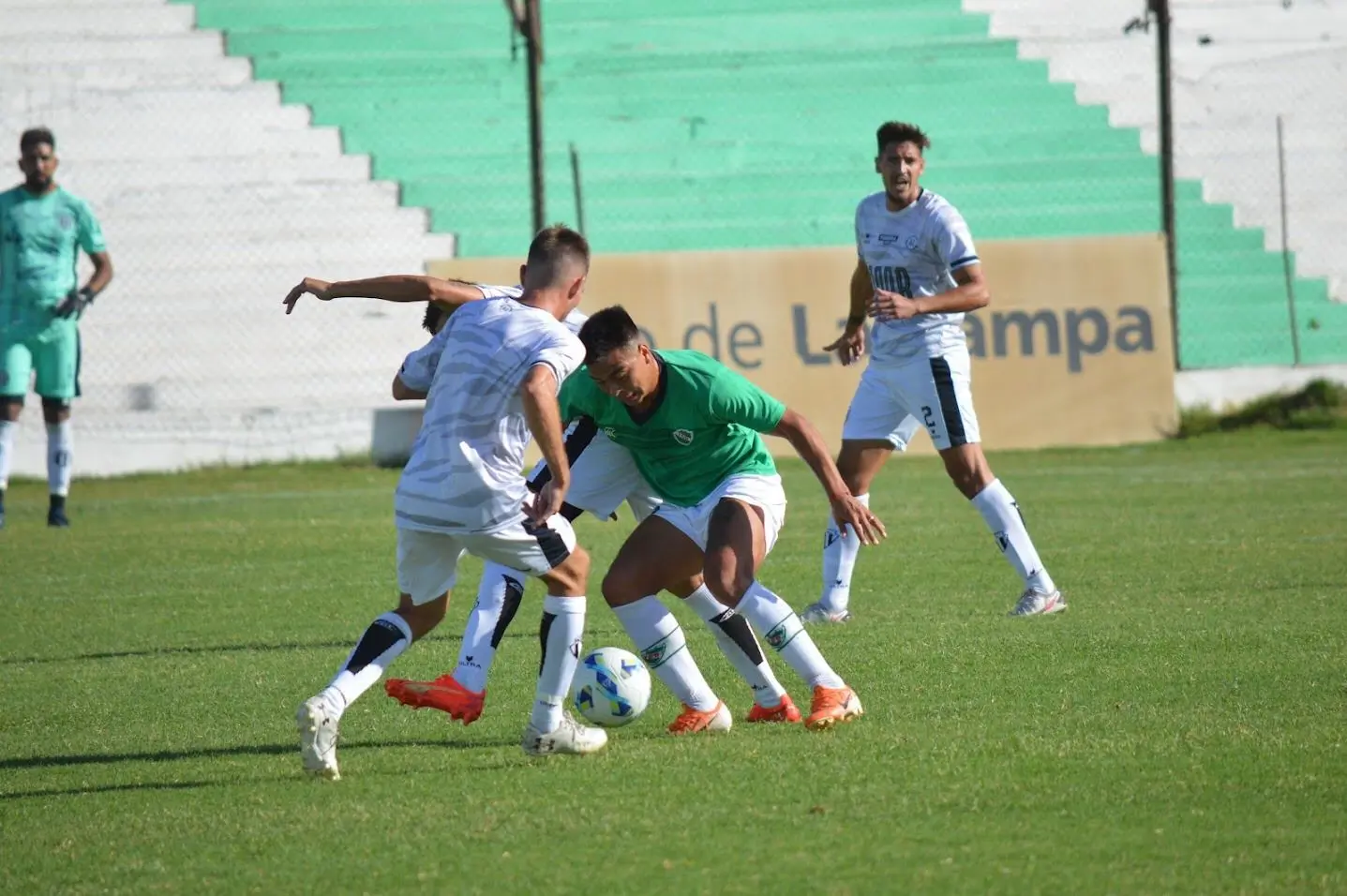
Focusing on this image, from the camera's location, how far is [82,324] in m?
19.9

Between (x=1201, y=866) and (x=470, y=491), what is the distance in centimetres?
233

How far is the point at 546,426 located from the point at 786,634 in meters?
1.29

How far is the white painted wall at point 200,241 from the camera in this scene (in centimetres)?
1759

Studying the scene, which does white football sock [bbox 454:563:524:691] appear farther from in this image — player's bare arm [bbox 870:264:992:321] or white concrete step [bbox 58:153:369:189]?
white concrete step [bbox 58:153:369:189]

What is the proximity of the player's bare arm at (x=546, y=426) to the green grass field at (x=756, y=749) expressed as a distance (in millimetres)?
790

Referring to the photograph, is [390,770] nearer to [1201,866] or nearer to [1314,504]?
[1201,866]

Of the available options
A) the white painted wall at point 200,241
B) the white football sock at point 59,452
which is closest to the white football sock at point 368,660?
the white football sock at point 59,452

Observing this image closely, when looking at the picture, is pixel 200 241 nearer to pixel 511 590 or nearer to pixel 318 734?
pixel 511 590

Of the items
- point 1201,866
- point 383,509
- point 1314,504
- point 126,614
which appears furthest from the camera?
point 383,509

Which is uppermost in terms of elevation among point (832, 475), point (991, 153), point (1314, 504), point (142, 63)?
point (142, 63)

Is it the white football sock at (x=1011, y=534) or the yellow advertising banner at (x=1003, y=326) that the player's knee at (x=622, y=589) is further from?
the yellow advertising banner at (x=1003, y=326)

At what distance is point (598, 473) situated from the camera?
266 inches

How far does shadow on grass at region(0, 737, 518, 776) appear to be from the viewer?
5926 millimetres

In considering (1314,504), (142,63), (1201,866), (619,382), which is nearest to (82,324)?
(142,63)
